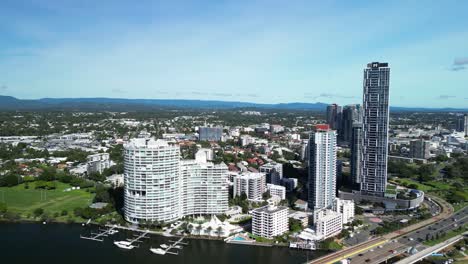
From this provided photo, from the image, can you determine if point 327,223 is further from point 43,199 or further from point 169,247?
point 43,199

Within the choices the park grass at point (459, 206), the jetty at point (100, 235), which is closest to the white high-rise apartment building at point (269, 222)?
the jetty at point (100, 235)

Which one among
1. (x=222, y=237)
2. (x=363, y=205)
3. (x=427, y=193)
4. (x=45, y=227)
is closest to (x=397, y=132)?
(x=427, y=193)

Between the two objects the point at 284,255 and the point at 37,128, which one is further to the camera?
the point at 37,128

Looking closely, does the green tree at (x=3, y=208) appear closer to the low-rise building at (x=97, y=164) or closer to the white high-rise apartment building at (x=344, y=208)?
the low-rise building at (x=97, y=164)

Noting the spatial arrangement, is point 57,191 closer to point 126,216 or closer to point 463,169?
point 126,216

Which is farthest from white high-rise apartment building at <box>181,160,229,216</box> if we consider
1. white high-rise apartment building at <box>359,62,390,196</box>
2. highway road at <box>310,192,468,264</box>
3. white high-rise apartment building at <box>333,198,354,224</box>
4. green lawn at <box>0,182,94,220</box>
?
white high-rise apartment building at <box>359,62,390,196</box>
